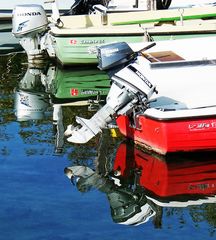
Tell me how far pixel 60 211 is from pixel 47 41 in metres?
8.59

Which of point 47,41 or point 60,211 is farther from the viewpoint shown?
point 47,41

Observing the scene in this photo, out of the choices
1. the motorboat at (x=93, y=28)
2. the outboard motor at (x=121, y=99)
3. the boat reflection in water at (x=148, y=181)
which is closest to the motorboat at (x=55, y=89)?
the motorboat at (x=93, y=28)

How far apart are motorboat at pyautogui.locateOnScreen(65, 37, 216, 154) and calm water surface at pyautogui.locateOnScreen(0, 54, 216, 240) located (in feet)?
0.78

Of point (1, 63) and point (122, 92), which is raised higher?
point (122, 92)

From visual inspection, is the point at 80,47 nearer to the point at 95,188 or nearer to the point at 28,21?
the point at 28,21

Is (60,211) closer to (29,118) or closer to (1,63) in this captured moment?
(29,118)

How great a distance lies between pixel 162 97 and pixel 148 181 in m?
1.77

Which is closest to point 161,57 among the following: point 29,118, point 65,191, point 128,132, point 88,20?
point 128,132

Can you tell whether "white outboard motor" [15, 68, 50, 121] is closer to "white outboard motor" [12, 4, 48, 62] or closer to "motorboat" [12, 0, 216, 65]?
"motorboat" [12, 0, 216, 65]

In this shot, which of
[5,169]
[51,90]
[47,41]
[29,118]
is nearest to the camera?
[5,169]

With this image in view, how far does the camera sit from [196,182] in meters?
8.52

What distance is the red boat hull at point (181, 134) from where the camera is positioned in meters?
8.98

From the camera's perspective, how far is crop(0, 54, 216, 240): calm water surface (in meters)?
7.27

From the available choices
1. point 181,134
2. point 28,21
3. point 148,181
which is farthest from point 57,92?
point 148,181
